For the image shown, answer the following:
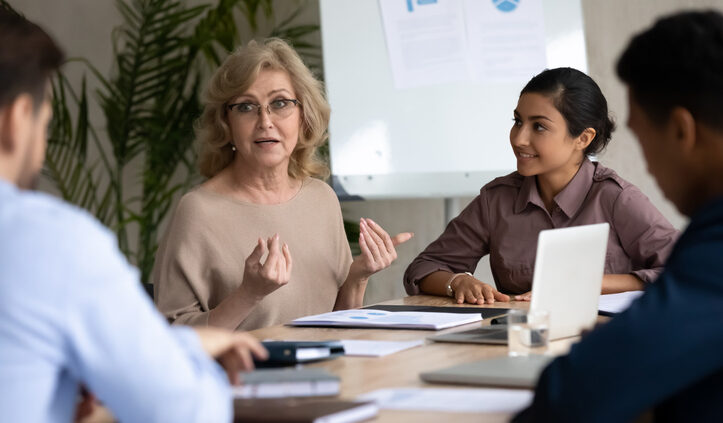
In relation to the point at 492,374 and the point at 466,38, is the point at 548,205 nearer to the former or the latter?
the point at 466,38

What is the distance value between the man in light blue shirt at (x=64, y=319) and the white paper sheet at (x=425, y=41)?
113 inches

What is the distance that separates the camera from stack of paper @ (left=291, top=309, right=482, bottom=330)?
204cm

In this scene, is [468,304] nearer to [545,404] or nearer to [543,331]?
[543,331]

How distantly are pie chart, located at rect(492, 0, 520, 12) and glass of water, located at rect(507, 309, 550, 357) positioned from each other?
2.29 metres

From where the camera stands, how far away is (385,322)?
6.79ft

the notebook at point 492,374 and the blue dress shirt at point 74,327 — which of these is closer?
the blue dress shirt at point 74,327

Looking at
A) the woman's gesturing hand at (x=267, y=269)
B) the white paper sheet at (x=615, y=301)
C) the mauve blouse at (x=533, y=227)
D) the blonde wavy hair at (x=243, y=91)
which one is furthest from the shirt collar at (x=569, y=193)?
the woman's gesturing hand at (x=267, y=269)

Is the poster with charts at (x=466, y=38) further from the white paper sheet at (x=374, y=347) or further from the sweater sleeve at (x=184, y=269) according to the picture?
the white paper sheet at (x=374, y=347)

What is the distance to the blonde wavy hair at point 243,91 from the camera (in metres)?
2.69

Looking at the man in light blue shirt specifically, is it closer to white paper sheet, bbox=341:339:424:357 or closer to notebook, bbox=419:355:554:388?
notebook, bbox=419:355:554:388

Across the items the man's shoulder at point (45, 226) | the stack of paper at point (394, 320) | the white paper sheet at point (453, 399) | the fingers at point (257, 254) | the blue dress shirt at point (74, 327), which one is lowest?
the stack of paper at point (394, 320)

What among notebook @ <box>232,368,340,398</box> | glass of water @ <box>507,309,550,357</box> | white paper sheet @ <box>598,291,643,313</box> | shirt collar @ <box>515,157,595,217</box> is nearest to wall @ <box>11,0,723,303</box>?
shirt collar @ <box>515,157,595,217</box>

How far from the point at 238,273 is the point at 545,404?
1560mm

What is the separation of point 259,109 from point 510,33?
144 centimetres
